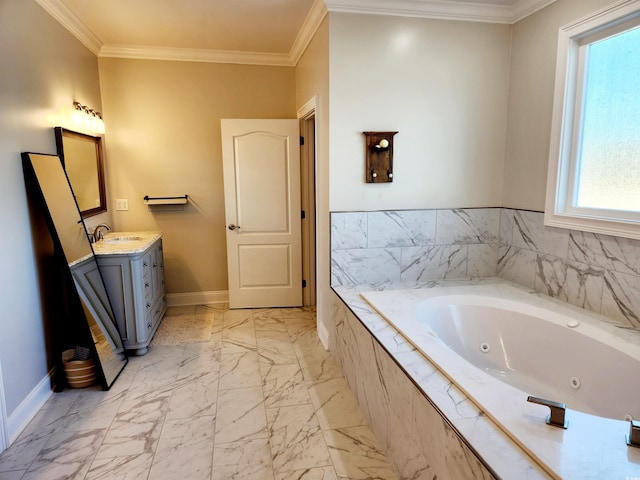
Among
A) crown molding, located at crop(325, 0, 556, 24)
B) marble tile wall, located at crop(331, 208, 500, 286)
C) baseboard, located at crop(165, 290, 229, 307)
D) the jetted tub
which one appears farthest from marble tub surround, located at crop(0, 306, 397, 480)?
crown molding, located at crop(325, 0, 556, 24)

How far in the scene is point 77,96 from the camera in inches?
129

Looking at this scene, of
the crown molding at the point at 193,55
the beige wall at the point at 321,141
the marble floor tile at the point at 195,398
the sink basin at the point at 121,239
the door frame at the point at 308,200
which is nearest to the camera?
the marble floor tile at the point at 195,398

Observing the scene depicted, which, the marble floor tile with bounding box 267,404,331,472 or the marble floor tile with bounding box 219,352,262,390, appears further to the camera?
the marble floor tile with bounding box 219,352,262,390

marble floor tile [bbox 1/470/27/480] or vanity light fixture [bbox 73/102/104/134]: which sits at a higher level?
vanity light fixture [bbox 73/102/104/134]

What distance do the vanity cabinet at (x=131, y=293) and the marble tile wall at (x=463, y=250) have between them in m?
1.48

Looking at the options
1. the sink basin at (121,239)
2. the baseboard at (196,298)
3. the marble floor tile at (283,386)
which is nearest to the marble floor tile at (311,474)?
the marble floor tile at (283,386)

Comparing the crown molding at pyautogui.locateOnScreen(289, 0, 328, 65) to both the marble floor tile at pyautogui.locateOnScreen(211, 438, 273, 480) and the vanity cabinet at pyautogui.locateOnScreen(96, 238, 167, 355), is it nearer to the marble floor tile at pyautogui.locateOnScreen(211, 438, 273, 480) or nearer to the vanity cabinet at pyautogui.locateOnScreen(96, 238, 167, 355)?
the vanity cabinet at pyautogui.locateOnScreen(96, 238, 167, 355)

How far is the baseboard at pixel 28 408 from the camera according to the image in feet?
7.00

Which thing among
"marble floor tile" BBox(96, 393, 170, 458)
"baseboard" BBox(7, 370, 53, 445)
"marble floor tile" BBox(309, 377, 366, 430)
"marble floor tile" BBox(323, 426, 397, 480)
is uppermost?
"baseboard" BBox(7, 370, 53, 445)

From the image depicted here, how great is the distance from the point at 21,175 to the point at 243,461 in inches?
80.8

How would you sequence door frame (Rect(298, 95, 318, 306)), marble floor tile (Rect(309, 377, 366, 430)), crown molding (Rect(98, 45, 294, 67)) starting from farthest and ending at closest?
door frame (Rect(298, 95, 318, 306)) < crown molding (Rect(98, 45, 294, 67)) < marble floor tile (Rect(309, 377, 366, 430))

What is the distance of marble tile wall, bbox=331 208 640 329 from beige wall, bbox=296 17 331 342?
0.64 ft

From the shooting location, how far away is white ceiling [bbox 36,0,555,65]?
2.79m

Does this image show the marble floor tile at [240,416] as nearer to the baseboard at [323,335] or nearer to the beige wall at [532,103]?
the baseboard at [323,335]
